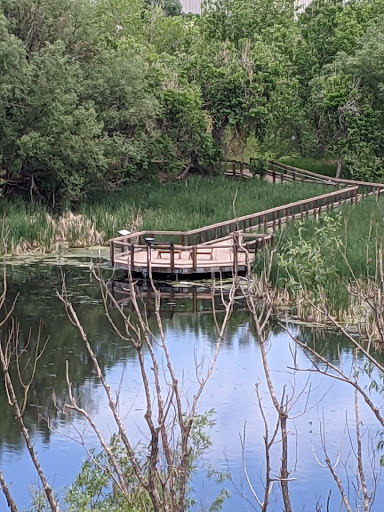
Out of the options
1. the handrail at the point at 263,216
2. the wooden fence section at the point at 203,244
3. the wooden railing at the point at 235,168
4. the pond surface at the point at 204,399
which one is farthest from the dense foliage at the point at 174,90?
the pond surface at the point at 204,399

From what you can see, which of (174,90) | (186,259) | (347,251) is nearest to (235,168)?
(174,90)

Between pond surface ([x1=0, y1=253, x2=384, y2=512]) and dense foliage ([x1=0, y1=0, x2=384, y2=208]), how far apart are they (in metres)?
8.74

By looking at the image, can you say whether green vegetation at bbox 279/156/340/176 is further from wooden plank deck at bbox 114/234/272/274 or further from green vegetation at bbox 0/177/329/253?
wooden plank deck at bbox 114/234/272/274

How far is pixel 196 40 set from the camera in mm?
44781

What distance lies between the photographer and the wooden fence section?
2370 cm

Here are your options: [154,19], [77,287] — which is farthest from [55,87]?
[154,19]

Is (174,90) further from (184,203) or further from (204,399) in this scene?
(204,399)

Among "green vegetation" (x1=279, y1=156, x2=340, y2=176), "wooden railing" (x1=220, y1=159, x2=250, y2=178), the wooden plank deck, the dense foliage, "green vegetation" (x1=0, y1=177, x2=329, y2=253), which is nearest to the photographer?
the wooden plank deck

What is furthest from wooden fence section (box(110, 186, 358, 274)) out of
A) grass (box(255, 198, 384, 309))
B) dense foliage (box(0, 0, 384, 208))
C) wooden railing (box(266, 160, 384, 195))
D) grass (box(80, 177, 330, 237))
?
dense foliage (box(0, 0, 384, 208))

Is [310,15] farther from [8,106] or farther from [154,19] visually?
[8,106]

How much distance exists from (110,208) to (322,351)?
1463 cm

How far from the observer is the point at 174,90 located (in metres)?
36.4

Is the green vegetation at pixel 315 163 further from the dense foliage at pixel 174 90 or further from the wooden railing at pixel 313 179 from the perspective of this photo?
the wooden railing at pixel 313 179

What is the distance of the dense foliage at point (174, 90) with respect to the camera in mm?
31188
